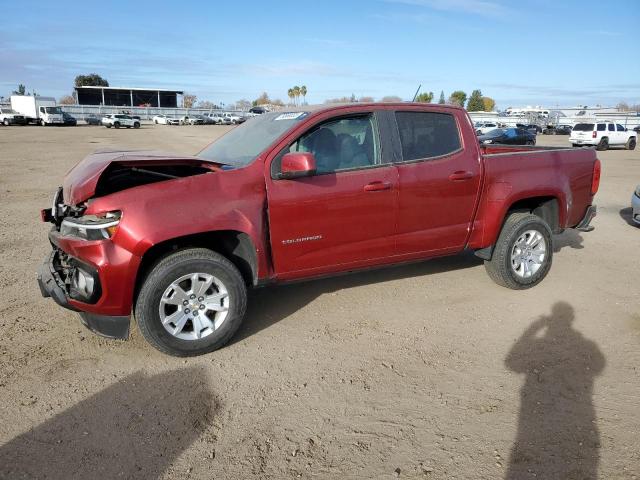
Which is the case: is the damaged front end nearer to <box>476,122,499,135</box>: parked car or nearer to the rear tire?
<box>476,122,499,135</box>: parked car

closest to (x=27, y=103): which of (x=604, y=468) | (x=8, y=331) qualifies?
(x=8, y=331)

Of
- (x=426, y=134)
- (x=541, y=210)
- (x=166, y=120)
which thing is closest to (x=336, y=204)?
(x=426, y=134)

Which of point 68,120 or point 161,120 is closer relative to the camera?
point 68,120

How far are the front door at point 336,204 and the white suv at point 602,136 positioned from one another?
28615 mm

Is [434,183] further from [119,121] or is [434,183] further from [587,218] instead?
[119,121]

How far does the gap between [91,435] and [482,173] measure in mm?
3879

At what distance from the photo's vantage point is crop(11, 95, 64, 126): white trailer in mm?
50969

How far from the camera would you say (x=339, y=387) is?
3465mm

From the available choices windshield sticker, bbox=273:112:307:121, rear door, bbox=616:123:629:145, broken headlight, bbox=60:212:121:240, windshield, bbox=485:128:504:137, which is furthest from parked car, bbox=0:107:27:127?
broken headlight, bbox=60:212:121:240

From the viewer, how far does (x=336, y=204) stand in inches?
163

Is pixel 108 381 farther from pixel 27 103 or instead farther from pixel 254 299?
pixel 27 103

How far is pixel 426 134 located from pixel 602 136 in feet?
93.9

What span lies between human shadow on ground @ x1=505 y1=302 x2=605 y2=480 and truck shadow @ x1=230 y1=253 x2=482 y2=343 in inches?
63.8

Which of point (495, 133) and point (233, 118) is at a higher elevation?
point (233, 118)
